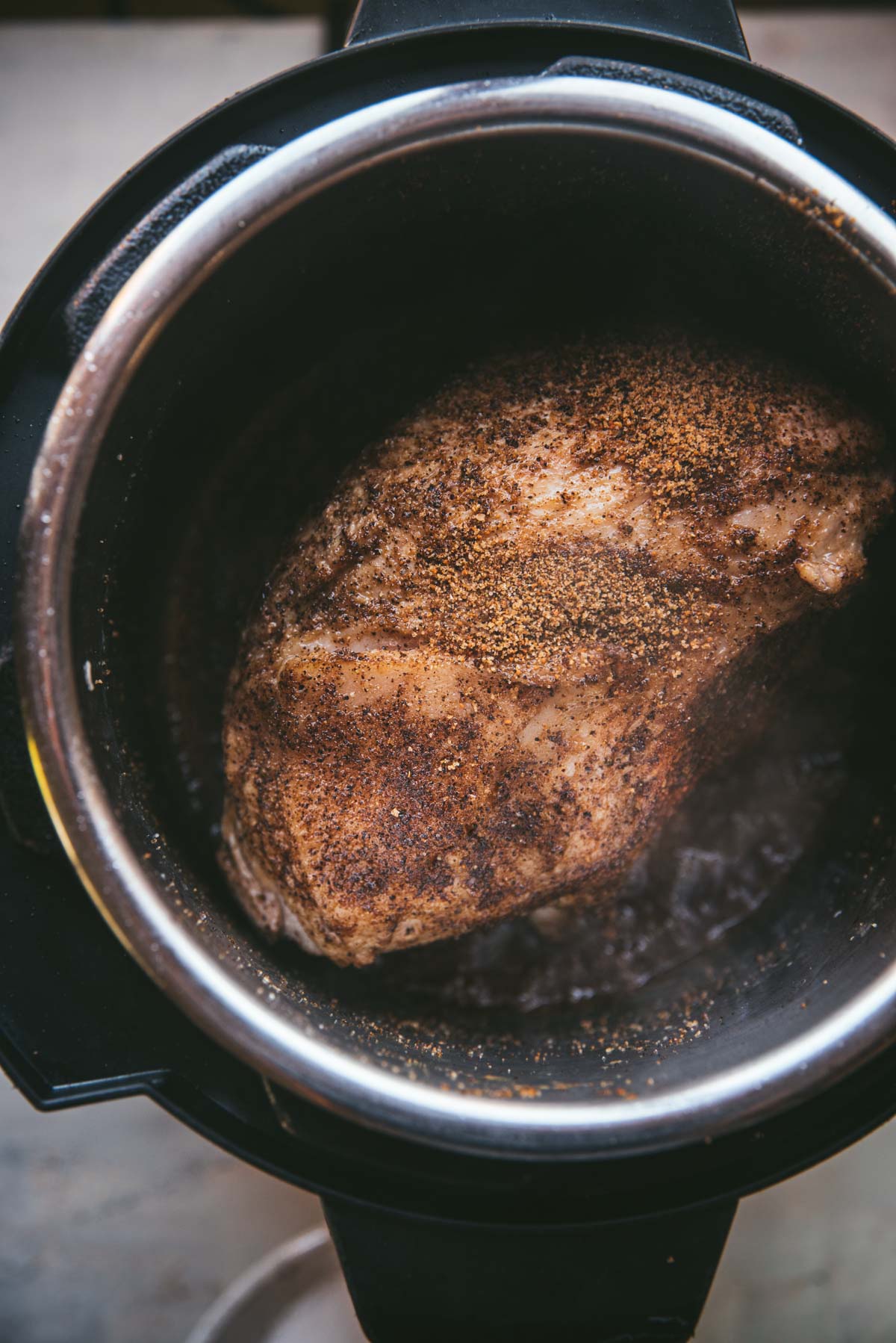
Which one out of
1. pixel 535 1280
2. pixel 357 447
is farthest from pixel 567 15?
pixel 535 1280

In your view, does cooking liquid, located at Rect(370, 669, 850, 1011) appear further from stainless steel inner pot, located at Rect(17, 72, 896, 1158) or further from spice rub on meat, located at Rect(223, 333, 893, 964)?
spice rub on meat, located at Rect(223, 333, 893, 964)

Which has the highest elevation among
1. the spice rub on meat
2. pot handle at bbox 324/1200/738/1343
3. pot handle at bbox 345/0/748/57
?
pot handle at bbox 345/0/748/57

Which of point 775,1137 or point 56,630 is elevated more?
point 56,630

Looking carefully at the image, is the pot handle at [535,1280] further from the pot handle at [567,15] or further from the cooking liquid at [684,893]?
the pot handle at [567,15]

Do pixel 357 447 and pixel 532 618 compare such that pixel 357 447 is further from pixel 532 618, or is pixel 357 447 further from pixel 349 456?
pixel 532 618

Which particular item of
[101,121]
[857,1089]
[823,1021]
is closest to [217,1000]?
[823,1021]

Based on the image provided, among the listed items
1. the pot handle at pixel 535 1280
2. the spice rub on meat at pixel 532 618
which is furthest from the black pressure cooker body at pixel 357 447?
the spice rub on meat at pixel 532 618

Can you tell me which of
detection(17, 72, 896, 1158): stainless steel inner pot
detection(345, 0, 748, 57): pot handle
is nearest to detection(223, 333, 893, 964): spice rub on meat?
detection(17, 72, 896, 1158): stainless steel inner pot

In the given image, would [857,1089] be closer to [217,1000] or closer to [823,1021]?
[823,1021]
